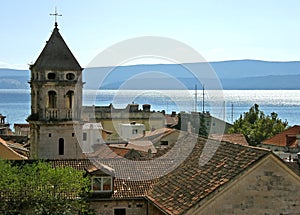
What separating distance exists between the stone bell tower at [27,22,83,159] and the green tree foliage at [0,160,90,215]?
11.8 m

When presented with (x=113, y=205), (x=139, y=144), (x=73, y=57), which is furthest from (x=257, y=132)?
(x=113, y=205)

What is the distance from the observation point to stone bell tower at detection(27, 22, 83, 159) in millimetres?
36188

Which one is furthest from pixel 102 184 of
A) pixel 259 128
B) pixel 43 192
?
pixel 259 128

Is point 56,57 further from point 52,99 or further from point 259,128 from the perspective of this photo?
point 259,128

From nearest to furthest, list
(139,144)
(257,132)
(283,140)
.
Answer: (139,144), (283,140), (257,132)

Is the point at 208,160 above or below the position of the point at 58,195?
above

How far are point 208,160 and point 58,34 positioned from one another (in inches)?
674

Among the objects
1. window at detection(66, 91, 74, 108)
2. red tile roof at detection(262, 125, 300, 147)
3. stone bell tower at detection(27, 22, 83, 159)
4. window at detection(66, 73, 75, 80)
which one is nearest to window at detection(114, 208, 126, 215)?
stone bell tower at detection(27, 22, 83, 159)

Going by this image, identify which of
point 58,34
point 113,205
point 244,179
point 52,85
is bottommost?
point 113,205

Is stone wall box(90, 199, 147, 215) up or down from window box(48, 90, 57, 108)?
down

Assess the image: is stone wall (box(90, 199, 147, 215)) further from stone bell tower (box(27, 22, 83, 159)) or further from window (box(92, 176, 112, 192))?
stone bell tower (box(27, 22, 83, 159))

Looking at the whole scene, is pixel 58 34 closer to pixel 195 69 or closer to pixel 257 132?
pixel 195 69

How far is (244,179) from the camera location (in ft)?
65.3

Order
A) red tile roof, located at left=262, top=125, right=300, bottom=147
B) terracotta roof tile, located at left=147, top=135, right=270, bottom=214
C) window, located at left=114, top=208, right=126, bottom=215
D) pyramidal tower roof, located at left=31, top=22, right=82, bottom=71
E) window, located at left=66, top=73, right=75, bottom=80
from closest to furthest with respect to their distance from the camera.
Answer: terracotta roof tile, located at left=147, top=135, right=270, bottom=214
window, located at left=114, top=208, right=126, bottom=215
pyramidal tower roof, located at left=31, top=22, right=82, bottom=71
window, located at left=66, top=73, right=75, bottom=80
red tile roof, located at left=262, top=125, right=300, bottom=147
